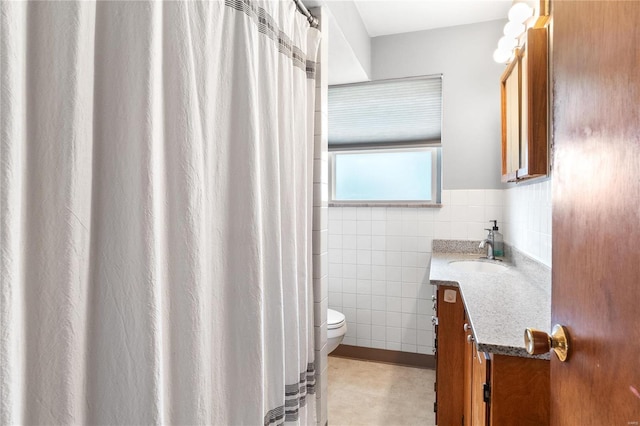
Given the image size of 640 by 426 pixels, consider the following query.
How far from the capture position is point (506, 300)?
137 centimetres

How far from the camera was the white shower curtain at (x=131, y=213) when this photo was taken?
1.75 ft

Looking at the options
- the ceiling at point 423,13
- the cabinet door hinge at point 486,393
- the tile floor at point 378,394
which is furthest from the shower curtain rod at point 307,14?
the tile floor at point 378,394

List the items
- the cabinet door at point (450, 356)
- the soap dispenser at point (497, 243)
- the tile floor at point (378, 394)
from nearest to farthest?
the cabinet door at point (450, 356)
the tile floor at point (378, 394)
the soap dispenser at point (497, 243)

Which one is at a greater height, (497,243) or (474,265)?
(497,243)

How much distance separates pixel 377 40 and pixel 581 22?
7.58ft

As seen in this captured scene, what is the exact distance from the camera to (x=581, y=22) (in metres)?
0.62

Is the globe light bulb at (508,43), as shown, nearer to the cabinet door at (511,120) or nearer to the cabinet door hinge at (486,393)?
the cabinet door at (511,120)

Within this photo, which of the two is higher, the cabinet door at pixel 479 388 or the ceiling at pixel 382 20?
the ceiling at pixel 382 20

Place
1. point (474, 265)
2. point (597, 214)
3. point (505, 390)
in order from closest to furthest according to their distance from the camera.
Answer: point (597, 214)
point (505, 390)
point (474, 265)

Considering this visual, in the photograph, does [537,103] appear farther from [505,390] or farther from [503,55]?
[505,390]

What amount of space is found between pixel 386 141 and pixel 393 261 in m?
1.01

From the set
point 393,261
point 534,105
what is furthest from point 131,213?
point 393,261

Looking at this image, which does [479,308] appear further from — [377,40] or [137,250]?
[377,40]

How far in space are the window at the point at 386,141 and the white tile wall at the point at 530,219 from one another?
2.02 ft
